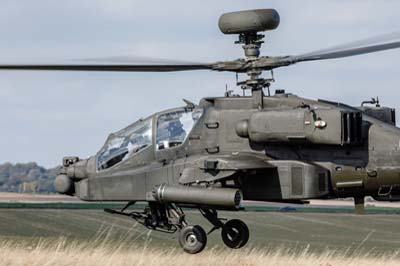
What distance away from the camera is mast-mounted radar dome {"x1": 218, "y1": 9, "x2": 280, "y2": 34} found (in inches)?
711

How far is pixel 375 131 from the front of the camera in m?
Result: 19.0

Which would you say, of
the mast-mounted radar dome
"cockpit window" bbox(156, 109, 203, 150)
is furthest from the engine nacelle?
the mast-mounted radar dome

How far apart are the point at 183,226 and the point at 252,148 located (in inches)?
87.6

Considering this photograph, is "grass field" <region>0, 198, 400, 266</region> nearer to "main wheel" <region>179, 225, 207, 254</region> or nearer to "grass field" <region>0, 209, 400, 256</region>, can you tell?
"grass field" <region>0, 209, 400, 256</region>

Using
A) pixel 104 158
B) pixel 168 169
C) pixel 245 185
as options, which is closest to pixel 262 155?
pixel 245 185

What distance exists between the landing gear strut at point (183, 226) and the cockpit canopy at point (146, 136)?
3.86 feet

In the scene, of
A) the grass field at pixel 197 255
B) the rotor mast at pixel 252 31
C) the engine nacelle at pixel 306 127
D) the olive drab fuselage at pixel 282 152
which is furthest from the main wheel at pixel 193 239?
the rotor mast at pixel 252 31

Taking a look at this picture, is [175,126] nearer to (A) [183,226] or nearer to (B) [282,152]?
(A) [183,226]

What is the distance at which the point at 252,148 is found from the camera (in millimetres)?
19609

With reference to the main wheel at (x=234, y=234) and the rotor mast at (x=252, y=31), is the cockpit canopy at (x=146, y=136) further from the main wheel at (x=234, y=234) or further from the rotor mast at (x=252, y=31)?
the main wheel at (x=234, y=234)

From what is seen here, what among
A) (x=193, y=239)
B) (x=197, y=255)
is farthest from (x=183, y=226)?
(x=197, y=255)

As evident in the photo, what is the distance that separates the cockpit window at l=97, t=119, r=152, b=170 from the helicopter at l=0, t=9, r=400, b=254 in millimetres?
53

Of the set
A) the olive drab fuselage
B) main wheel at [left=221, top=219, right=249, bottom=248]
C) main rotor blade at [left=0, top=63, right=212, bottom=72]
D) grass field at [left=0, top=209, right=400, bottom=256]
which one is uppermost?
main rotor blade at [left=0, top=63, right=212, bottom=72]

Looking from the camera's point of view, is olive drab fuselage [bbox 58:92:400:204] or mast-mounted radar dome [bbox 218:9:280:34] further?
olive drab fuselage [bbox 58:92:400:204]
